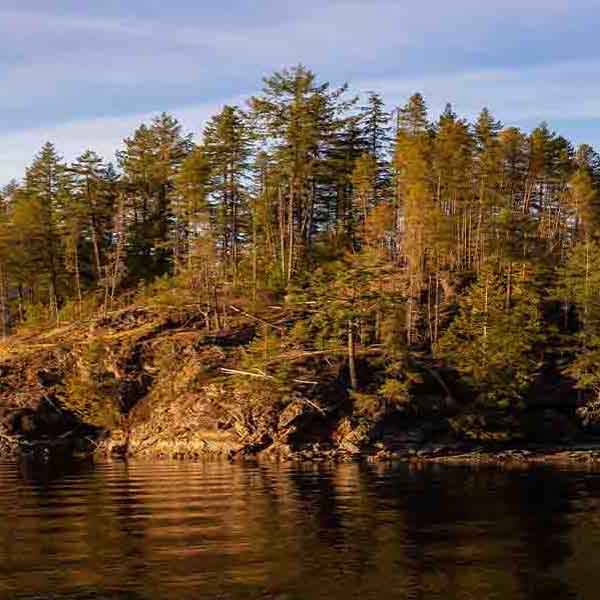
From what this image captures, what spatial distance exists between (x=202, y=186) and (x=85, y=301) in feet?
54.3

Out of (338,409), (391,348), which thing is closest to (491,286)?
(391,348)

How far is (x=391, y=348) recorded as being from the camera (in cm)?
6038

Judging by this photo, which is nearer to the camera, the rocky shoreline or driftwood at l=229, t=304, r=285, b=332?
the rocky shoreline

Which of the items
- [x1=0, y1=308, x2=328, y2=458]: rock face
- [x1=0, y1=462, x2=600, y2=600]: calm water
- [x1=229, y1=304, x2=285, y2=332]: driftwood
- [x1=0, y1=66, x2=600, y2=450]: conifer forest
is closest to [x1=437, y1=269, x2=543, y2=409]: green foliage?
[x1=0, y1=66, x2=600, y2=450]: conifer forest

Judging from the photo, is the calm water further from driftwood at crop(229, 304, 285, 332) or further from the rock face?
driftwood at crop(229, 304, 285, 332)

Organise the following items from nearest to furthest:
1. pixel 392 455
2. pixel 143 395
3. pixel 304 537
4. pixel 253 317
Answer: pixel 304 537
pixel 392 455
pixel 143 395
pixel 253 317

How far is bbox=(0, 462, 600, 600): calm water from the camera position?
64.0 feet

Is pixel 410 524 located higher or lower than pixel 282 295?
lower

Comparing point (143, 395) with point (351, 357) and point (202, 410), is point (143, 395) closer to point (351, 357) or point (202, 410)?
point (202, 410)

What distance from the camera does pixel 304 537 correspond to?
84.3 ft

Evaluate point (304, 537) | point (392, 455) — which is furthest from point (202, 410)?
point (304, 537)

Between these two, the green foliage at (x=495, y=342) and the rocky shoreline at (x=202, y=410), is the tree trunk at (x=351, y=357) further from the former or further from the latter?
the green foliage at (x=495, y=342)

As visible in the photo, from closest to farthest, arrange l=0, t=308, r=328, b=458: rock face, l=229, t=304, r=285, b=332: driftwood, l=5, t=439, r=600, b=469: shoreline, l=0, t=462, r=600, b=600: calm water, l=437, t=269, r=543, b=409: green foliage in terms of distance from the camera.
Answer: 1. l=0, t=462, r=600, b=600: calm water
2. l=5, t=439, r=600, b=469: shoreline
3. l=437, t=269, r=543, b=409: green foliage
4. l=0, t=308, r=328, b=458: rock face
5. l=229, t=304, r=285, b=332: driftwood

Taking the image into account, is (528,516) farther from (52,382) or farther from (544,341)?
(52,382)
